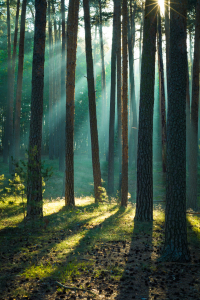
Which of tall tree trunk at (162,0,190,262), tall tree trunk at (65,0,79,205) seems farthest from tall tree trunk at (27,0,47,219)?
tall tree trunk at (162,0,190,262)

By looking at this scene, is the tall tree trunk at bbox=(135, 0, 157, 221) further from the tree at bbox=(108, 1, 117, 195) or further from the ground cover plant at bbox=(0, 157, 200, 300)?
Answer: the tree at bbox=(108, 1, 117, 195)

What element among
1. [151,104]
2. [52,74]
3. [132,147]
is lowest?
[132,147]

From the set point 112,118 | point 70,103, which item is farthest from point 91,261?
point 112,118

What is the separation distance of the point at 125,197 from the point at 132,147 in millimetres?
13511

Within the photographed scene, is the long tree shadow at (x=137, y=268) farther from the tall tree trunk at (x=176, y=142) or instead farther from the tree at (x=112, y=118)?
the tree at (x=112, y=118)

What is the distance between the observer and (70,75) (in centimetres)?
1057

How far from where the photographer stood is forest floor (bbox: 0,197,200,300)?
12.9 ft

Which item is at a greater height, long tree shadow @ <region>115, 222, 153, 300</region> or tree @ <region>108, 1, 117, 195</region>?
tree @ <region>108, 1, 117, 195</region>

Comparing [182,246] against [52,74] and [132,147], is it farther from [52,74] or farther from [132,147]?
[52,74]

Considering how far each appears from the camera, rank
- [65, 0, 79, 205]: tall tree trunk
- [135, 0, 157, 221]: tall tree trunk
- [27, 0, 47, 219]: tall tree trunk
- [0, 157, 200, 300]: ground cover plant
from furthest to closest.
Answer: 1. [65, 0, 79, 205]: tall tree trunk
2. [27, 0, 47, 219]: tall tree trunk
3. [135, 0, 157, 221]: tall tree trunk
4. [0, 157, 200, 300]: ground cover plant

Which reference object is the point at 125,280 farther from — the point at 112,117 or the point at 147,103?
the point at 112,117

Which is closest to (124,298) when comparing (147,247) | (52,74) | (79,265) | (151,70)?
(79,265)

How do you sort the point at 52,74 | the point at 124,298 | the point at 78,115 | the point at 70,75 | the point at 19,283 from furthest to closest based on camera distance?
the point at 78,115 < the point at 52,74 < the point at 70,75 < the point at 19,283 < the point at 124,298

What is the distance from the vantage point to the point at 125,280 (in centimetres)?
434
